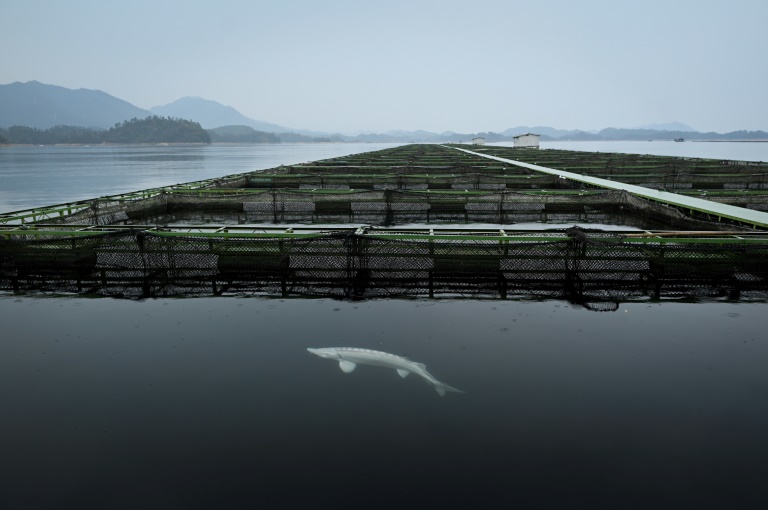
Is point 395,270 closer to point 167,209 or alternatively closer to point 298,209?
point 298,209

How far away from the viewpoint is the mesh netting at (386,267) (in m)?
12.7

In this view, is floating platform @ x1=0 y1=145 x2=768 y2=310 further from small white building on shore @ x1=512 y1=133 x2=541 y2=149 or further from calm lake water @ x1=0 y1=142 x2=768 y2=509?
small white building on shore @ x1=512 y1=133 x2=541 y2=149

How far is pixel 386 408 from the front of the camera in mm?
7777

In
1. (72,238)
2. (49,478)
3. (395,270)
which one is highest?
(72,238)

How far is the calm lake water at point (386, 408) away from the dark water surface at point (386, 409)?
0.03m

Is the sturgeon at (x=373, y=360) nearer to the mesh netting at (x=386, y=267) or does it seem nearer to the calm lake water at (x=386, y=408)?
the calm lake water at (x=386, y=408)

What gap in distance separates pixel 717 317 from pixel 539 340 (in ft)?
16.2

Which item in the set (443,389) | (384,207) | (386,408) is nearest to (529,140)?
(384,207)

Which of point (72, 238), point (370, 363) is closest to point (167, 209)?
point (72, 238)

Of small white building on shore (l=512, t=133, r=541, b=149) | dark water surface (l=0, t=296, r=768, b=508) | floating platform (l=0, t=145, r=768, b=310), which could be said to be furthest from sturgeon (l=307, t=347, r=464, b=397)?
small white building on shore (l=512, t=133, r=541, b=149)

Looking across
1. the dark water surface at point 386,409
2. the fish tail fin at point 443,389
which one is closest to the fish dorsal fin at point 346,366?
the dark water surface at point 386,409

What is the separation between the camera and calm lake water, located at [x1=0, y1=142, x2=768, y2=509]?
6.09 metres

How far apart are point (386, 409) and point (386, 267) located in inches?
231

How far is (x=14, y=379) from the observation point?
29.0 feet
